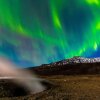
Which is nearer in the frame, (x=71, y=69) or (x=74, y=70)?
(x=74, y=70)

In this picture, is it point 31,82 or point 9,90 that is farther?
point 31,82

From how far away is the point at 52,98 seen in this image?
1186 inches

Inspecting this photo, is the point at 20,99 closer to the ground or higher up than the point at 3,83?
closer to the ground

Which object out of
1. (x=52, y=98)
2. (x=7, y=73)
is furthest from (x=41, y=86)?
(x=7, y=73)

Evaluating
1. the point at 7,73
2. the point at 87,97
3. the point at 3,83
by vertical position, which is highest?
the point at 7,73

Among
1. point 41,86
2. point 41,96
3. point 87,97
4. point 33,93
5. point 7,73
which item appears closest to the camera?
point 87,97

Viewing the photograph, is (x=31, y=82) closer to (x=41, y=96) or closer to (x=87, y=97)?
(x=41, y=96)

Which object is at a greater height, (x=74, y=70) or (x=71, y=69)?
(x=71, y=69)

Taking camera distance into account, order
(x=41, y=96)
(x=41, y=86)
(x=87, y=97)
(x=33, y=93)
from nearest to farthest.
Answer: (x=87, y=97), (x=41, y=96), (x=33, y=93), (x=41, y=86)

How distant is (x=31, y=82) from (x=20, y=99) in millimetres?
6293

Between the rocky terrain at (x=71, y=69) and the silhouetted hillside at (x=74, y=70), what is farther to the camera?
the rocky terrain at (x=71, y=69)

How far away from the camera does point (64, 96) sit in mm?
30094

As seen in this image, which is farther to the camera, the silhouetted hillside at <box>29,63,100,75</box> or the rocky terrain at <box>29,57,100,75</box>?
the rocky terrain at <box>29,57,100,75</box>

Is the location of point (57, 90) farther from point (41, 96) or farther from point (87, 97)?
point (87, 97)
